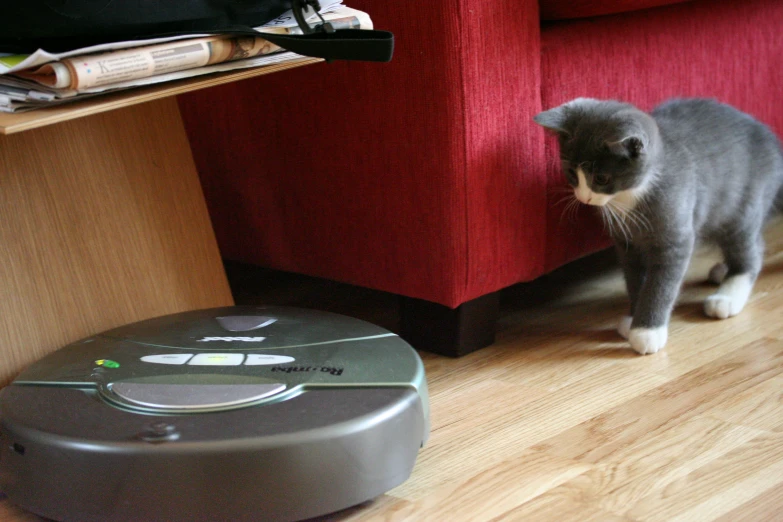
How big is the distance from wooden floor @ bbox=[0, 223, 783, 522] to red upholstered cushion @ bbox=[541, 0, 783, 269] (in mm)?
155

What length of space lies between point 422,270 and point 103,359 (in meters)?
0.43

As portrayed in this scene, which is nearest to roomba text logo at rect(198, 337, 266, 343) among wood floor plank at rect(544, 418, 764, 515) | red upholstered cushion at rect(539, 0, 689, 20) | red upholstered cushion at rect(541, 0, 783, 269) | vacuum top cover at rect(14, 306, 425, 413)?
vacuum top cover at rect(14, 306, 425, 413)

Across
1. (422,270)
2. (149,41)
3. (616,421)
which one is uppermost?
(149,41)

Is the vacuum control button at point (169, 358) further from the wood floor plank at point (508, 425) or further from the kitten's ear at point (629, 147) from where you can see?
the kitten's ear at point (629, 147)

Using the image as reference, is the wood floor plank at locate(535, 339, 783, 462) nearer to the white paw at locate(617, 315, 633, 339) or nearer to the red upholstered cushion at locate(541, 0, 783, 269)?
the white paw at locate(617, 315, 633, 339)

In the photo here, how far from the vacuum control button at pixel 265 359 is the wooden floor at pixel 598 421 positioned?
0.53 ft

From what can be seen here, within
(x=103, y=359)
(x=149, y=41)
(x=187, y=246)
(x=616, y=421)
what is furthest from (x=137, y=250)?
(x=616, y=421)

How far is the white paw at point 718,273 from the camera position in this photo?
4.92 ft

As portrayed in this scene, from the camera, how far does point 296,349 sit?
949 millimetres

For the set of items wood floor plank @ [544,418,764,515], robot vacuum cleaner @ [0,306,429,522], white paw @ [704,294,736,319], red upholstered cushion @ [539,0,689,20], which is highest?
red upholstered cushion @ [539,0,689,20]

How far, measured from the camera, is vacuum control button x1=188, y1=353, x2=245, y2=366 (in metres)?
0.91

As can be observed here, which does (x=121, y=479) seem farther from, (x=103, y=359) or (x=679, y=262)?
(x=679, y=262)

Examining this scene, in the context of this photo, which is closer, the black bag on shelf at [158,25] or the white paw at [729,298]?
the black bag on shelf at [158,25]

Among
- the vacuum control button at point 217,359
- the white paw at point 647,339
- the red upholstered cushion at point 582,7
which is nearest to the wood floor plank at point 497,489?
the vacuum control button at point 217,359
